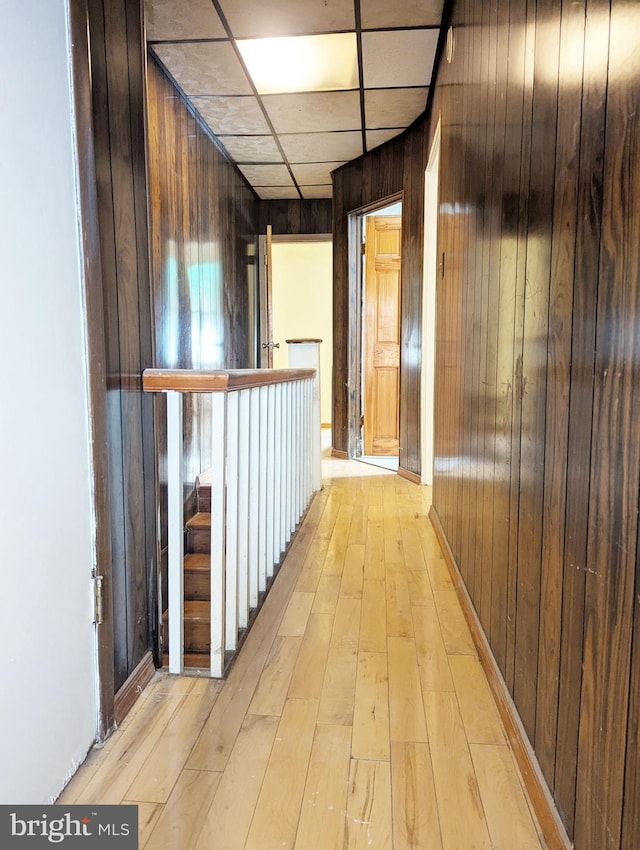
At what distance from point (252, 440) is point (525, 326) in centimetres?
99

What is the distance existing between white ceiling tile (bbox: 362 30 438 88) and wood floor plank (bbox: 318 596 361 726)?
9.15ft

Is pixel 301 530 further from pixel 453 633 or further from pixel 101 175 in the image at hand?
pixel 101 175

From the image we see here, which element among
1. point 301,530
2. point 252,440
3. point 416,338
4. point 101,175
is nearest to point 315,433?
point 301,530

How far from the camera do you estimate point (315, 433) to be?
3641mm

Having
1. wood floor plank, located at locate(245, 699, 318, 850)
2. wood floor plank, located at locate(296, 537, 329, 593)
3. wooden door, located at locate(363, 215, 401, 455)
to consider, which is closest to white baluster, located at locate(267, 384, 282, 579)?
wood floor plank, located at locate(296, 537, 329, 593)

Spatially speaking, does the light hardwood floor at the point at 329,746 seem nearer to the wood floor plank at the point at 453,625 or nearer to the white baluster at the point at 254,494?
the wood floor plank at the point at 453,625

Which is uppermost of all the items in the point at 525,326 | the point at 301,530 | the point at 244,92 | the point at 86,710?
the point at 244,92

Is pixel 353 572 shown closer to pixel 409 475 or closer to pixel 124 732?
pixel 124 732

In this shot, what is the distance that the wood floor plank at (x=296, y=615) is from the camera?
192 cm

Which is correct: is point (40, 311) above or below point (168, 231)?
below

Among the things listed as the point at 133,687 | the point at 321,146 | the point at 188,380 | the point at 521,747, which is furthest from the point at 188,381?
the point at 321,146

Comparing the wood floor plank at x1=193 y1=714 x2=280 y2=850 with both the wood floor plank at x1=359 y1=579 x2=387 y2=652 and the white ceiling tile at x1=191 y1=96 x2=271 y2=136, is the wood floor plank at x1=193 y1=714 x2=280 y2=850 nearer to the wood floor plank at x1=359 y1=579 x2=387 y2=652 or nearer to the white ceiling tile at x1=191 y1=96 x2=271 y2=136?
the wood floor plank at x1=359 y1=579 x2=387 y2=652

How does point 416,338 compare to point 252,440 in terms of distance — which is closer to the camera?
point 252,440

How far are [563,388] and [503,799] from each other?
84 cm
